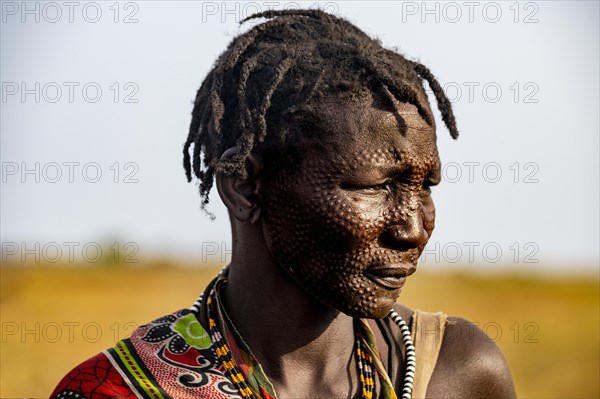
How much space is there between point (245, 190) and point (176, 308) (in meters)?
13.8

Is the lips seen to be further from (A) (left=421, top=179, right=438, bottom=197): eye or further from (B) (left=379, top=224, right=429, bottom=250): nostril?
(A) (left=421, top=179, right=438, bottom=197): eye

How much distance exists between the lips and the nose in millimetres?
82

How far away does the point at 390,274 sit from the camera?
387 centimetres

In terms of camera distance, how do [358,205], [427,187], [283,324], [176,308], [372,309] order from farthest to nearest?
[176,308]
[283,324]
[427,187]
[372,309]
[358,205]

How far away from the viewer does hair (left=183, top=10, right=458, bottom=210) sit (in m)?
3.90

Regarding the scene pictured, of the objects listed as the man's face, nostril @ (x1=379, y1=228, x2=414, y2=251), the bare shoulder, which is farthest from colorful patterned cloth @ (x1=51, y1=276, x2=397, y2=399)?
nostril @ (x1=379, y1=228, x2=414, y2=251)

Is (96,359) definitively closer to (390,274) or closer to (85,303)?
(390,274)

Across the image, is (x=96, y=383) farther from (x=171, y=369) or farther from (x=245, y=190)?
(x=245, y=190)

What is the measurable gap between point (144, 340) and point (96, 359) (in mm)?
208

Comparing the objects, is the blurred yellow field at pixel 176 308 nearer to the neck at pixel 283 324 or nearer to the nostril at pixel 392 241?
the neck at pixel 283 324

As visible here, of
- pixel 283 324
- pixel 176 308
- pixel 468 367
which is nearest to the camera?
pixel 283 324

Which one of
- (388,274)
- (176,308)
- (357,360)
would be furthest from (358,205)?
(176,308)

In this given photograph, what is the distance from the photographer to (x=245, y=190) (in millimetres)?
4055

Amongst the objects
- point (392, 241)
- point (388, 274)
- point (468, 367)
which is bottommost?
point (468, 367)
